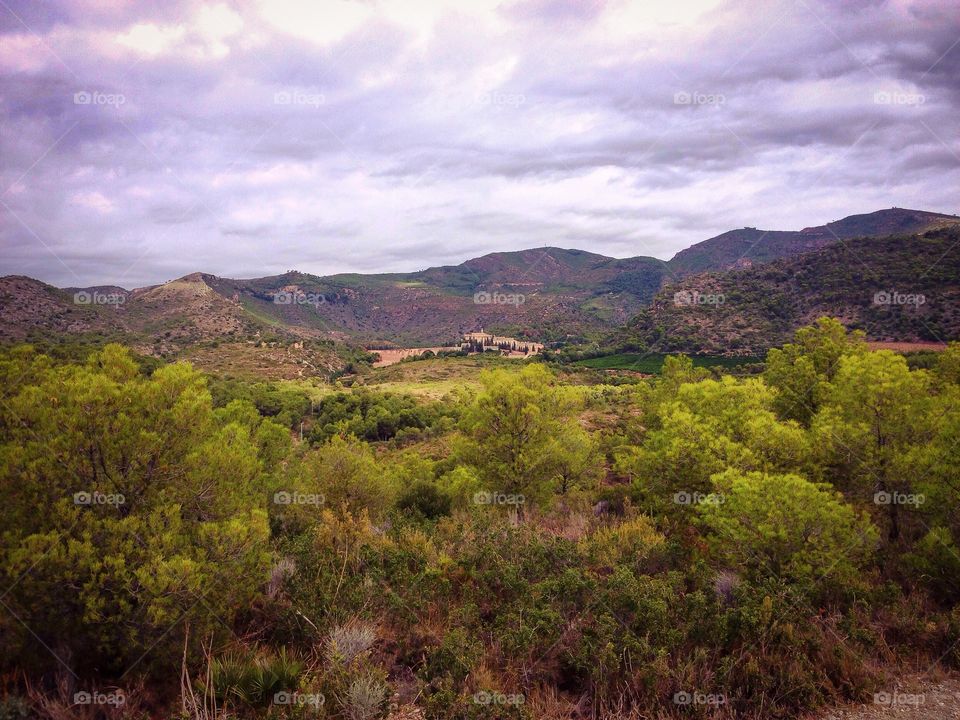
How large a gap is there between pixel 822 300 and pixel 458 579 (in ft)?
297

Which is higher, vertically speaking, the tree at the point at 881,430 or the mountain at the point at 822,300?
the mountain at the point at 822,300

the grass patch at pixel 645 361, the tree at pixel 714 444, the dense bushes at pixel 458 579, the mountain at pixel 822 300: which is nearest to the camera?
the dense bushes at pixel 458 579

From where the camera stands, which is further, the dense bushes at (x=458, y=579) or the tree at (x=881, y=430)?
the tree at (x=881, y=430)

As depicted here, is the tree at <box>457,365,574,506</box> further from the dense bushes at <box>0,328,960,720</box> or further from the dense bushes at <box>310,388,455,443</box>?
the dense bushes at <box>310,388,455,443</box>

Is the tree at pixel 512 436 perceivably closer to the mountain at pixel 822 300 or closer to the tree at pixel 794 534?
the tree at pixel 794 534

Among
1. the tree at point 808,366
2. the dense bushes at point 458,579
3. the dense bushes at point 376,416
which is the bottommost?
the dense bushes at point 376,416

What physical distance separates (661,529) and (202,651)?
10799 millimetres

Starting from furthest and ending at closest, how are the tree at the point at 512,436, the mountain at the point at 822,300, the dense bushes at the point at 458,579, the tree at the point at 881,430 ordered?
the mountain at the point at 822,300 → the tree at the point at 512,436 → the tree at the point at 881,430 → the dense bushes at the point at 458,579

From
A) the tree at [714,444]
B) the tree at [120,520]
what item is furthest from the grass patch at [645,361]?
the tree at [120,520]

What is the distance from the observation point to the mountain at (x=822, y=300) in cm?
6681

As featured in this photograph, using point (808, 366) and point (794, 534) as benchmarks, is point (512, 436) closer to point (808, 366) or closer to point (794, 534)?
point (794, 534)

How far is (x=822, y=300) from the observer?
259ft

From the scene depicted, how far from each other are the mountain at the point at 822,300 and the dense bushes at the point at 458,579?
65.3m

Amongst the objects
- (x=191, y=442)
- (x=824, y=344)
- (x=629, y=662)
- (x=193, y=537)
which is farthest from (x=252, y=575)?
(x=824, y=344)
